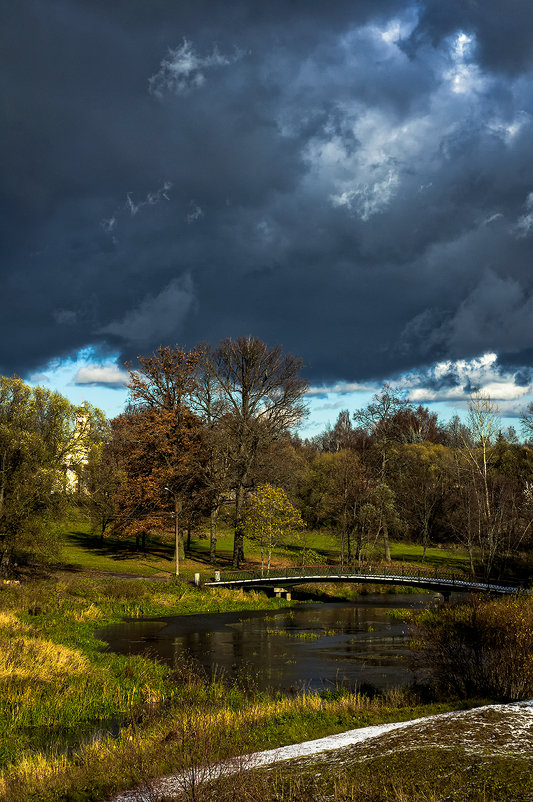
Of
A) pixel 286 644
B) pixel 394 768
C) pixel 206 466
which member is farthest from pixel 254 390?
pixel 394 768

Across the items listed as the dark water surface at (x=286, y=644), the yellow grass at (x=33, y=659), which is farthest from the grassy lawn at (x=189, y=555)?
the yellow grass at (x=33, y=659)

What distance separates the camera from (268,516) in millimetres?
47344

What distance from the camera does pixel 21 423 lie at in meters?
39.8

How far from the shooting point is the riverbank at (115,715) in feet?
33.2

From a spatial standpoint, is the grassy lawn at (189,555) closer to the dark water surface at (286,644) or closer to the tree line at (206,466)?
the tree line at (206,466)

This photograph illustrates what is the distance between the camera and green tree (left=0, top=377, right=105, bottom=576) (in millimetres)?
35438

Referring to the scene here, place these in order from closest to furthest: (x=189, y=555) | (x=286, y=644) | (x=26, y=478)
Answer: (x=286, y=644) → (x=26, y=478) → (x=189, y=555)

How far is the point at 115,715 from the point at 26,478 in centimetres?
2244

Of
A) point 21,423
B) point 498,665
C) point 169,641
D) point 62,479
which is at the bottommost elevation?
point 169,641

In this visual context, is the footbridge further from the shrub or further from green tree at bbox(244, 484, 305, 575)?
the shrub

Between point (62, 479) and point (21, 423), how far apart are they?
4.68 metres

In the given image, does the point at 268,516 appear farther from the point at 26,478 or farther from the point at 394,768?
the point at 394,768

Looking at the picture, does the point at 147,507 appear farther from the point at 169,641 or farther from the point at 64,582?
the point at 169,641

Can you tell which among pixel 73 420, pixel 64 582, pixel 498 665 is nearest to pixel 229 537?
pixel 73 420
